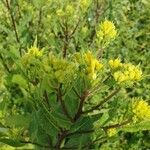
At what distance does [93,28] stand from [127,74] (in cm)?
203

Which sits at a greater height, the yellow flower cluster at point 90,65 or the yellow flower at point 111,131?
the yellow flower cluster at point 90,65

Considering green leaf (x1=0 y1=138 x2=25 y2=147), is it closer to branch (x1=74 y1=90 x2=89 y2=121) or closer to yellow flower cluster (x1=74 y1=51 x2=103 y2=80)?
branch (x1=74 y1=90 x2=89 y2=121)

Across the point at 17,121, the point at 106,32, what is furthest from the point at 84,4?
the point at 17,121

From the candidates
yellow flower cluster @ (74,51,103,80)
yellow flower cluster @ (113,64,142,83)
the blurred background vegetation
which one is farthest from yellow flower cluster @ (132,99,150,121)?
the blurred background vegetation

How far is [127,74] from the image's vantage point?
1.69m

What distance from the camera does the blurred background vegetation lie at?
121 inches

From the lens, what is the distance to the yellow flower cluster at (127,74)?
1.67m

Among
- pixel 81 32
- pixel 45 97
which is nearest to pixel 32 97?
pixel 45 97

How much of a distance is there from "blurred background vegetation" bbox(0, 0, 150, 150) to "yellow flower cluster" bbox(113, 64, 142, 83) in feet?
2.97

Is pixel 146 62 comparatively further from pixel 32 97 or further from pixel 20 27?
pixel 32 97

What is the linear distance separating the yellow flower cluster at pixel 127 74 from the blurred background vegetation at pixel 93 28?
0.91 m

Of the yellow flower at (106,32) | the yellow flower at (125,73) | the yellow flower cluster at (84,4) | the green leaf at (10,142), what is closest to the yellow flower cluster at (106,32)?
the yellow flower at (106,32)

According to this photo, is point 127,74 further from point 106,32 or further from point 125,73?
point 106,32

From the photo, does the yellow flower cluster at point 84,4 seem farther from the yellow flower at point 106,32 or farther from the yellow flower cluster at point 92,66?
the yellow flower cluster at point 92,66
